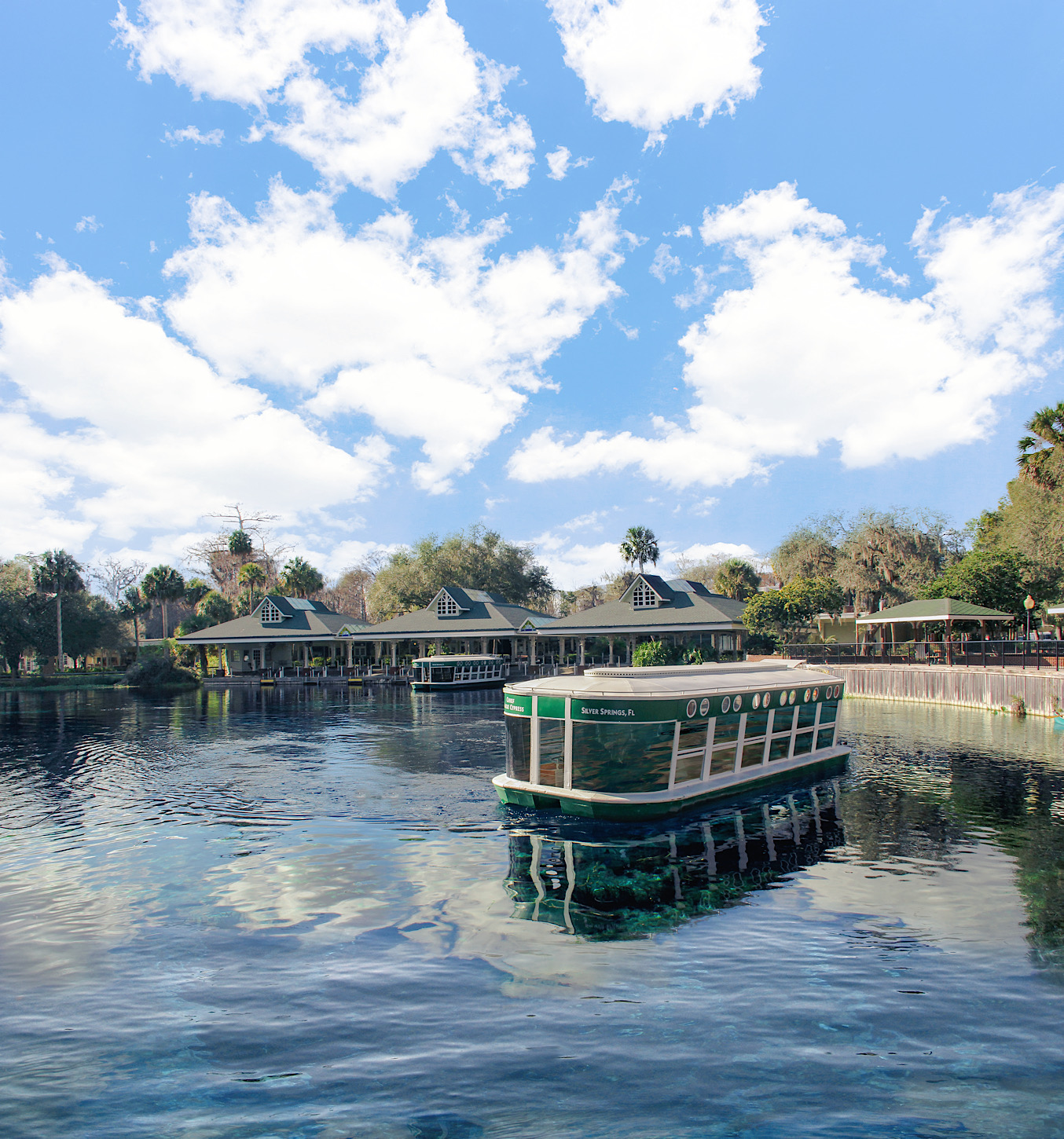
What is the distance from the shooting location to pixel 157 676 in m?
66.2

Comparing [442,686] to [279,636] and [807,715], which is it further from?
[807,715]

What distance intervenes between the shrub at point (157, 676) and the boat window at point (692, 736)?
198ft

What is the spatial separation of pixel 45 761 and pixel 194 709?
19.3 meters

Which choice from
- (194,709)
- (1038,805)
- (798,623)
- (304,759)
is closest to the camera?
(1038,805)

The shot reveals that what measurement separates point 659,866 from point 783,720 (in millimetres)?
6871

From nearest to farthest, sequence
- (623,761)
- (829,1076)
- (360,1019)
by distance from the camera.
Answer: (829,1076) → (360,1019) → (623,761)

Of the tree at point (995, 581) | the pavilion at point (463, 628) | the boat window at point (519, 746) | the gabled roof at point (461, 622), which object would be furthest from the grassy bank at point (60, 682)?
the tree at point (995, 581)

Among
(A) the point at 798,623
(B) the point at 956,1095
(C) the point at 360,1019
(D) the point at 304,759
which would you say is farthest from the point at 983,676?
(C) the point at 360,1019

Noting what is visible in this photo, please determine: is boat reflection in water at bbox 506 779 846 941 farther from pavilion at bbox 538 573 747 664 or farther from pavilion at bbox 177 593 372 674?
pavilion at bbox 177 593 372 674

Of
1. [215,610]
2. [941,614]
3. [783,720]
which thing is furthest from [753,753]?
[215,610]

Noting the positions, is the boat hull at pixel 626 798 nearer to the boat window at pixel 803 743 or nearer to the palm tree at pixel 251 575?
the boat window at pixel 803 743

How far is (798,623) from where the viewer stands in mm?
56781

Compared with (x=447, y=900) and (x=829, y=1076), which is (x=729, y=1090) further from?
(x=447, y=900)

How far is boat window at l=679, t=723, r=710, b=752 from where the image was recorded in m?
15.0
